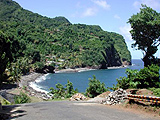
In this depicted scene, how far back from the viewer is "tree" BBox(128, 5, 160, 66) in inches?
744

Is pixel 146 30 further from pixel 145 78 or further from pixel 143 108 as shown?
pixel 143 108

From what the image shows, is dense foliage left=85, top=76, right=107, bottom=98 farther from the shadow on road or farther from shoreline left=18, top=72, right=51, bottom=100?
shoreline left=18, top=72, right=51, bottom=100

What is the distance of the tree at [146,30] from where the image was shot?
1889 centimetres

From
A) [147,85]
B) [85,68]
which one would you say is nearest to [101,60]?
[85,68]

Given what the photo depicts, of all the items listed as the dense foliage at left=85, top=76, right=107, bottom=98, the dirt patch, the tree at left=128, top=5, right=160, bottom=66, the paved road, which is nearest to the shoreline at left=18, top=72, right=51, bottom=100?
the dense foliage at left=85, top=76, right=107, bottom=98

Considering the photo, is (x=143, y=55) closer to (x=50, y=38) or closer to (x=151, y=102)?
(x=151, y=102)

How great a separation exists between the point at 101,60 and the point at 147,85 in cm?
14640

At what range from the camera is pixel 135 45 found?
2173 cm

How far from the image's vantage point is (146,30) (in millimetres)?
19562

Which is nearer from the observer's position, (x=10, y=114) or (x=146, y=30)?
(x=10, y=114)

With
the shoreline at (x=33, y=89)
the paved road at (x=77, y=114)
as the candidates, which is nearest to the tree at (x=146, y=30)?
the paved road at (x=77, y=114)

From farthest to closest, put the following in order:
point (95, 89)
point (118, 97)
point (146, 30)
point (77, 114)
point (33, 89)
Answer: point (33, 89)
point (95, 89)
point (146, 30)
point (118, 97)
point (77, 114)

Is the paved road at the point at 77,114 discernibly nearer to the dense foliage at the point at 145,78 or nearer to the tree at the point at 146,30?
the dense foliage at the point at 145,78

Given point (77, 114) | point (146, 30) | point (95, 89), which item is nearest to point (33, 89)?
point (95, 89)
